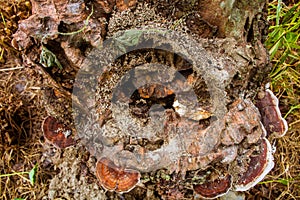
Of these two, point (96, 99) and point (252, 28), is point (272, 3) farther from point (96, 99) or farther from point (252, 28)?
point (96, 99)

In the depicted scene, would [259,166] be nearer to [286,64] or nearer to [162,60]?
[162,60]

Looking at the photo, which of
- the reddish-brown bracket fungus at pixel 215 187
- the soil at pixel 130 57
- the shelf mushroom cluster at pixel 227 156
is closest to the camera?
the soil at pixel 130 57

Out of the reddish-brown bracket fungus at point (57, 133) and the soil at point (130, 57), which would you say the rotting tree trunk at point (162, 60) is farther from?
the reddish-brown bracket fungus at point (57, 133)

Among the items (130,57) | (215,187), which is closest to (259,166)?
(215,187)

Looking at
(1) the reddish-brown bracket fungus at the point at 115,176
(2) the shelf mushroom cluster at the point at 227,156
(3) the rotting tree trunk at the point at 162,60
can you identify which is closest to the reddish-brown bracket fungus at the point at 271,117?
(2) the shelf mushroom cluster at the point at 227,156

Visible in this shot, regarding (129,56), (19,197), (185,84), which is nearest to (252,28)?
(185,84)

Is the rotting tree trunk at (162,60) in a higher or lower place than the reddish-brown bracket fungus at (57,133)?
higher

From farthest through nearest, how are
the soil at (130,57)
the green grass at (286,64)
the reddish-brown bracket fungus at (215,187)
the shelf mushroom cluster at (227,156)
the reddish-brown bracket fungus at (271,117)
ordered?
the green grass at (286,64) → the reddish-brown bracket fungus at (271,117) → the reddish-brown bracket fungus at (215,187) → the shelf mushroom cluster at (227,156) → the soil at (130,57)
